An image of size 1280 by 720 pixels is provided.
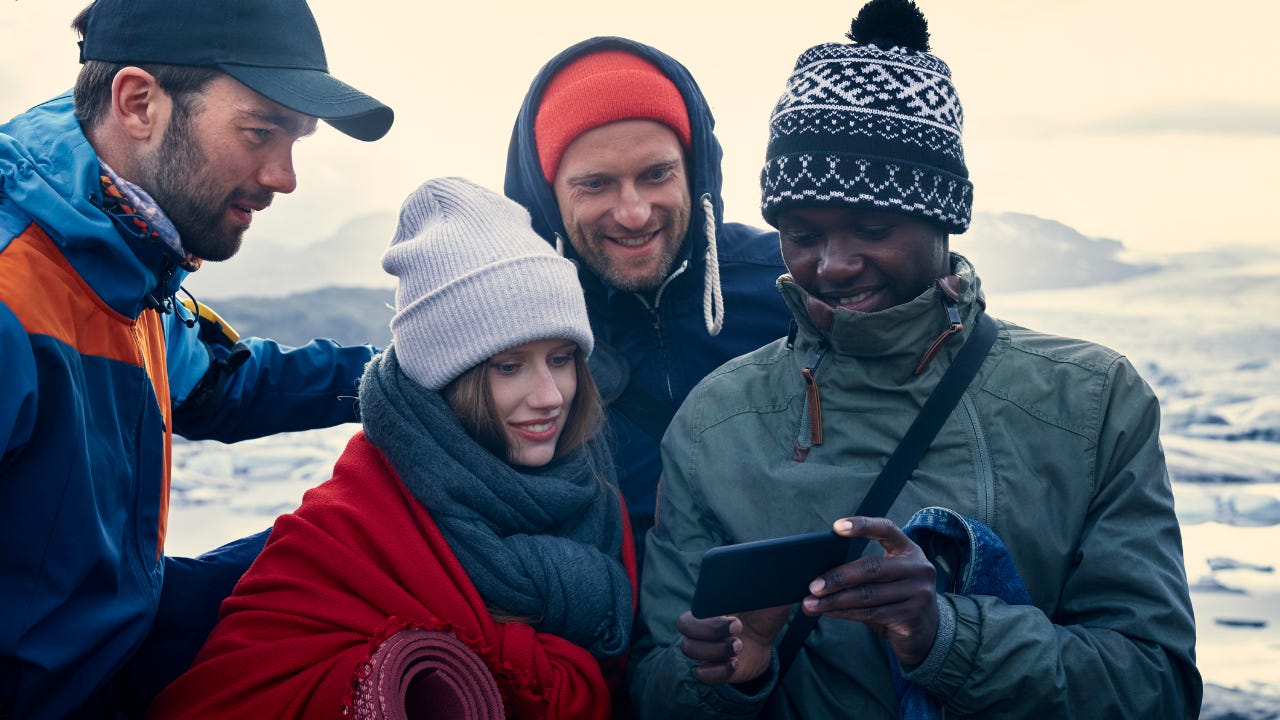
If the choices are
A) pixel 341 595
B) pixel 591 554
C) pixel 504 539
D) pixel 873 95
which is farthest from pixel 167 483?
pixel 873 95

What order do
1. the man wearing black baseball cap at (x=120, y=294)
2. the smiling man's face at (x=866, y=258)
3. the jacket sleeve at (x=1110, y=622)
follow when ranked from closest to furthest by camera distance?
the jacket sleeve at (x=1110, y=622), the man wearing black baseball cap at (x=120, y=294), the smiling man's face at (x=866, y=258)

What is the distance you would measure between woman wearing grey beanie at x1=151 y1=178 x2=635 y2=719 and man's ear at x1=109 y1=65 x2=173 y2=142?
0.63m

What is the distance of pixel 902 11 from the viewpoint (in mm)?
2270

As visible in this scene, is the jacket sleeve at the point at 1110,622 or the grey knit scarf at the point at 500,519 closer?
the jacket sleeve at the point at 1110,622

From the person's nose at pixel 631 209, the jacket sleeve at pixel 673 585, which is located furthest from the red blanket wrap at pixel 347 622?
the person's nose at pixel 631 209

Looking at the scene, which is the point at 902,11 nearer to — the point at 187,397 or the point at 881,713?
the point at 881,713

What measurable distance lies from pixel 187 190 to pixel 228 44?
0.38m

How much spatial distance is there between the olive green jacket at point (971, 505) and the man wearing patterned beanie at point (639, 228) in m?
0.64

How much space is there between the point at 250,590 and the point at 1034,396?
71.0 inches

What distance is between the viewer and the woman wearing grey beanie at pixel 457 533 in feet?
7.44

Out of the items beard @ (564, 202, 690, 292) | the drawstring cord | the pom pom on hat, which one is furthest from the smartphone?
beard @ (564, 202, 690, 292)

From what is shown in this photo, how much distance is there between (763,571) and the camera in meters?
1.81

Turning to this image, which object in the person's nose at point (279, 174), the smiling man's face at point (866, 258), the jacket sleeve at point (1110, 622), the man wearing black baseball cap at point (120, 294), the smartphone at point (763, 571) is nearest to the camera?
the smartphone at point (763, 571)

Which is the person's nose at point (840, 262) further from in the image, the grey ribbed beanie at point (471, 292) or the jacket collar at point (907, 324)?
the grey ribbed beanie at point (471, 292)
